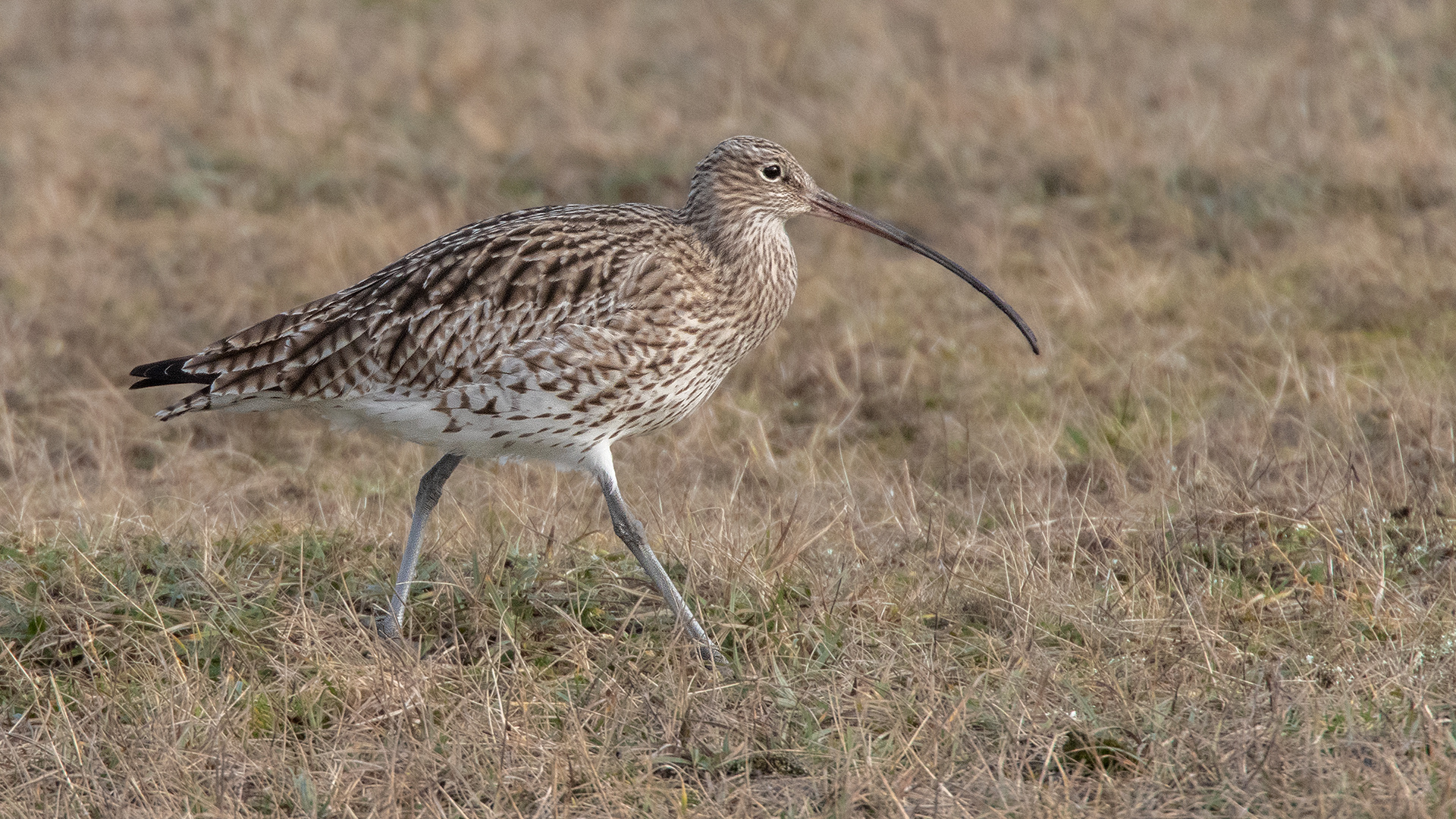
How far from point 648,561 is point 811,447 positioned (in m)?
1.84

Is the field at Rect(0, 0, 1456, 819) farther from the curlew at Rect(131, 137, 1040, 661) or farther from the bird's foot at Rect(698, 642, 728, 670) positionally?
the curlew at Rect(131, 137, 1040, 661)

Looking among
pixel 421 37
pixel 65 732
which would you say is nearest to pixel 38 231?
pixel 421 37

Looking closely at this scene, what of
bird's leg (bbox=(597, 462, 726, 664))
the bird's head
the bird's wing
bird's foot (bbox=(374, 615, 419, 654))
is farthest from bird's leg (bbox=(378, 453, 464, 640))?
the bird's head

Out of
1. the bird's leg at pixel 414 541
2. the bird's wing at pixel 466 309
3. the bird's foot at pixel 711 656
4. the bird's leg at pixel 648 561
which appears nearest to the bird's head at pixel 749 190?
the bird's wing at pixel 466 309

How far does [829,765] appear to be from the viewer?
4.24 m

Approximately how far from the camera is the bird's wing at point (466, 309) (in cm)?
534

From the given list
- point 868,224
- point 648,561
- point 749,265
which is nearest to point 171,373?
point 648,561

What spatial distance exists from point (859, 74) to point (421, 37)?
3.57m

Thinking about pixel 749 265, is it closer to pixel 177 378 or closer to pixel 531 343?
pixel 531 343

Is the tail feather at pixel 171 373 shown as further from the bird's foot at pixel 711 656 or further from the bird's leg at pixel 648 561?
the bird's foot at pixel 711 656

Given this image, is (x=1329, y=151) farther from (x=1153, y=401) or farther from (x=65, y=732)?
(x=65, y=732)

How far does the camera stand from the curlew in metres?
5.27

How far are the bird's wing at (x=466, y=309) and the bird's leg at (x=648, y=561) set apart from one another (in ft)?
1.72

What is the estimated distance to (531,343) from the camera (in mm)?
5305
